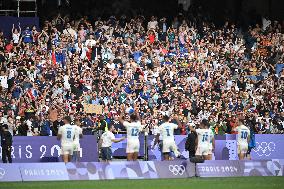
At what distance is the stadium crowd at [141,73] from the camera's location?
3772 cm

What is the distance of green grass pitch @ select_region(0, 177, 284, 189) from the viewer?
26125mm

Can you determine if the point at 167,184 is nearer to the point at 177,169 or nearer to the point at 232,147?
the point at 177,169

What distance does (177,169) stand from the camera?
97.8ft

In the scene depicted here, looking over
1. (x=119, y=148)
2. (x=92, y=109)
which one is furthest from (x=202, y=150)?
(x=92, y=109)

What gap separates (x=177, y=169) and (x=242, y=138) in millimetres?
4232

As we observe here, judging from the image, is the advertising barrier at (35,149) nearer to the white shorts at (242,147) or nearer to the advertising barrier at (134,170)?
the advertising barrier at (134,170)

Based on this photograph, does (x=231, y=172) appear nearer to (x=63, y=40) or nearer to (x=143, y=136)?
(x=143, y=136)

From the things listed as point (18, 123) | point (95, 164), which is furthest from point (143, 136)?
point (95, 164)

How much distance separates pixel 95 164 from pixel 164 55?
48.8ft

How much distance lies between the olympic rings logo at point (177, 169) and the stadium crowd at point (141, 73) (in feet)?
22.4

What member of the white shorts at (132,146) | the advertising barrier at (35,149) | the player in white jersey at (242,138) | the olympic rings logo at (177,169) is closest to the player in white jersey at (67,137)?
the white shorts at (132,146)

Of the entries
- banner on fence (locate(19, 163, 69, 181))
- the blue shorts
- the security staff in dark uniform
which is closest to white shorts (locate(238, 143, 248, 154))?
the blue shorts

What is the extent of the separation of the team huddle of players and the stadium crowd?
154 inches

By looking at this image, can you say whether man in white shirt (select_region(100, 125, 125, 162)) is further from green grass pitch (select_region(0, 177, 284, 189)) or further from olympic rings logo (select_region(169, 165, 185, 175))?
green grass pitch (select_region(0, 177, 284, 189))
